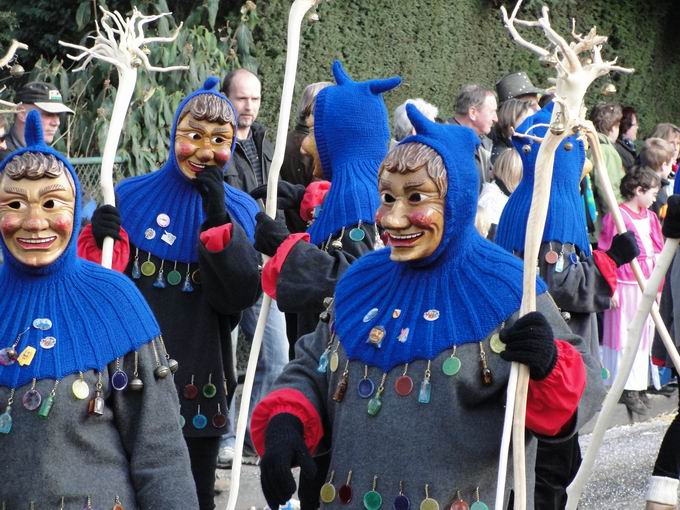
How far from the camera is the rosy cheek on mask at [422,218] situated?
381cm

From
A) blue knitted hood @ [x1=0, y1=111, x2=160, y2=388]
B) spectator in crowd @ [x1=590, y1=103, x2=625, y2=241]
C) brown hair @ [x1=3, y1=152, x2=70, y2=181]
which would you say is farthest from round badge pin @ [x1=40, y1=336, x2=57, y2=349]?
spectator in crowd @ [x1=590, y1=103, x2=625, y2=241]

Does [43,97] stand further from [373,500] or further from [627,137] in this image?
[627,137]

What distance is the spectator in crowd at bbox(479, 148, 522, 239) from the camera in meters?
7.50

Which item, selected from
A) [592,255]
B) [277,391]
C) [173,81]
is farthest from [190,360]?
[173,81]

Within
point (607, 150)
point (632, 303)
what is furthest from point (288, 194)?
point (607, 150)

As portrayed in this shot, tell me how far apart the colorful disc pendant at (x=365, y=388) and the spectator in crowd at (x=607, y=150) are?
6.77 m

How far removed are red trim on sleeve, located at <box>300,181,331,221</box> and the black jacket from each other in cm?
143

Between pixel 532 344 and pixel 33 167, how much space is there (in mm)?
1477

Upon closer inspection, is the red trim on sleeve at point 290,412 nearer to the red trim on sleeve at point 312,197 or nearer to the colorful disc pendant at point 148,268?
the colorful disc pendant at point 148,268

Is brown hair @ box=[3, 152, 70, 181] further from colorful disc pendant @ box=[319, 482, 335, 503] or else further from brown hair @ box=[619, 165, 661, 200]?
brown hair @ box=[619, 165, 661, 200]

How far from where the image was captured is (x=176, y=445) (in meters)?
3.75

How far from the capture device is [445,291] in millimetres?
3857

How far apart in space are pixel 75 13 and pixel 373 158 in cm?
472

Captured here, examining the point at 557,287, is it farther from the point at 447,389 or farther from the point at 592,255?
the point at 447,389
